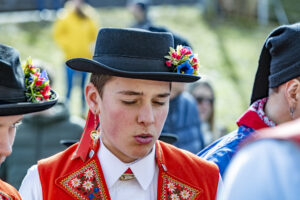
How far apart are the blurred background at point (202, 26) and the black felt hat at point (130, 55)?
8.55 meters

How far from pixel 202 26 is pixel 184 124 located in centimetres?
1134

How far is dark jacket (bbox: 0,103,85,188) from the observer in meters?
4.45

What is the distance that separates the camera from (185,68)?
2.73 meters

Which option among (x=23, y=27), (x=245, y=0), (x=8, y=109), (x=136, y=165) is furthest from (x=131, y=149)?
(x=245, y=0)

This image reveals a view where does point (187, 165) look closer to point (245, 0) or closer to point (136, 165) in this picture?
point (136, 165)

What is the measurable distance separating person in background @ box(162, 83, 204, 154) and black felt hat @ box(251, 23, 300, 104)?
1.74 m

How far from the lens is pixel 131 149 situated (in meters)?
2.56

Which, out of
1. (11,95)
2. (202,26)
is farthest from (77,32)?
(11,95)

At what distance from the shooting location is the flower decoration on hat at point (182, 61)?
2.68 meters

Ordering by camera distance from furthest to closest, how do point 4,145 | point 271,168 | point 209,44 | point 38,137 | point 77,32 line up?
point 209,44, point 77,32, point 38,137, point 4,145, point 271,168

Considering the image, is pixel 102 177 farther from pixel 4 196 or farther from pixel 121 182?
pixel 4 196

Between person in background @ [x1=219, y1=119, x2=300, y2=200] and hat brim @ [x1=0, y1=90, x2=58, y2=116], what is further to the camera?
hat brim @ [x1=0, y1=90, x2=58, y2=116]

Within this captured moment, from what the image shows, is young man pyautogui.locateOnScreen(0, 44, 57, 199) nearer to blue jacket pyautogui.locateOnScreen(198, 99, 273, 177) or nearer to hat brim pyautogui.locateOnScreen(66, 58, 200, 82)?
hat brim pyautogui.locateOnScreen(66, 58, 200, 82)

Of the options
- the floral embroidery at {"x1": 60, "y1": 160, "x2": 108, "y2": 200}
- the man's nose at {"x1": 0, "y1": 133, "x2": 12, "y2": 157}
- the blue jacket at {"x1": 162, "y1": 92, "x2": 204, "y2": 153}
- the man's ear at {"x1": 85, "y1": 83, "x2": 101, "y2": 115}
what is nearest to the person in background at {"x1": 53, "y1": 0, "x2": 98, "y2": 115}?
the blue jacket at {"x1": 162, "y1": 92, "x2": 204, "y2": 153}
